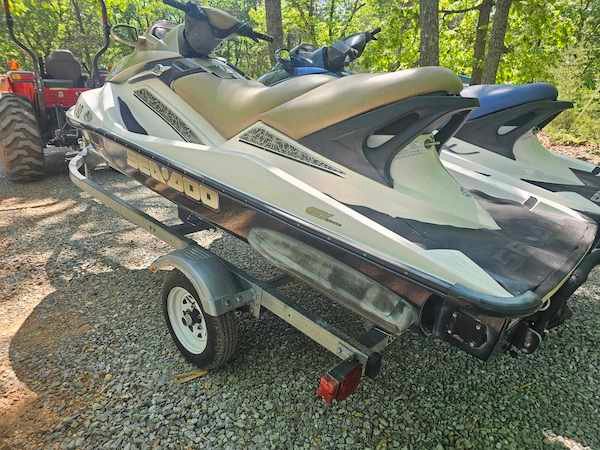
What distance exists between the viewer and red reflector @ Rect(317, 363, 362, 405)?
1680 millimetres

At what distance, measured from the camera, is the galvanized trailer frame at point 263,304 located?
1774 mm

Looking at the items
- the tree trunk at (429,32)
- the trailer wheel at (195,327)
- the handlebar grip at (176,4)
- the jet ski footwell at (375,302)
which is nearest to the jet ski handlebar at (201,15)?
the handlebar grip at (176,4)

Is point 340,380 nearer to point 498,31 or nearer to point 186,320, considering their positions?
point 186,320

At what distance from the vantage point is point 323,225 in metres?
1.78

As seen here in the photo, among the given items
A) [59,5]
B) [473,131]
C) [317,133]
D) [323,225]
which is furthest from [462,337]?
[59,5]

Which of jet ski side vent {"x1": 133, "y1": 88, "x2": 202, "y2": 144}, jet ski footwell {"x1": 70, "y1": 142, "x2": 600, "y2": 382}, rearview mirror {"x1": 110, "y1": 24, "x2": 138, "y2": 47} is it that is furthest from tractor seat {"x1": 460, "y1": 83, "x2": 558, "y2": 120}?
rearview mirror {"x1": 110, "y1": 24, "x2": 138, "y2": 47}

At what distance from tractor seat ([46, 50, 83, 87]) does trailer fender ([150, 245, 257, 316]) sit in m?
6.16

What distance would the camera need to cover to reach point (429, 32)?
20.1 feet

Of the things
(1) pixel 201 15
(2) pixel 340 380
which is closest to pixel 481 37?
(1) pixel 201 15

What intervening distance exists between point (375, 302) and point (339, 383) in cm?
36

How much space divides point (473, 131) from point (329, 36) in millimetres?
17567

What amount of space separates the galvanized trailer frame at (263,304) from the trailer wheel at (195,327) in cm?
9

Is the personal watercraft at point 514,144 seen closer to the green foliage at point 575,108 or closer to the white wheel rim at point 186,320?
the white wheel rim at point 186,320

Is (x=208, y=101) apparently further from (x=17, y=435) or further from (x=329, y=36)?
(x=329, y=36)
